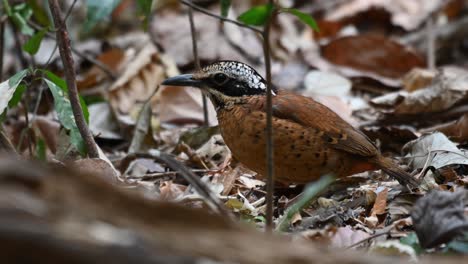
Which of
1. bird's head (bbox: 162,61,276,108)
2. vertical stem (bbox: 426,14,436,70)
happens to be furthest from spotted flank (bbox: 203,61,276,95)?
vertical stem (bbox: 426,14,436,70)

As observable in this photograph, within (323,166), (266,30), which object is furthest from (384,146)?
(266,30)

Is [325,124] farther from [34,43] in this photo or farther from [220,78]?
[34,43]

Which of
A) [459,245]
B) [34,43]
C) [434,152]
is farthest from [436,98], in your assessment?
[34,43]

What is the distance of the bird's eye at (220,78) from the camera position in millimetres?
5574

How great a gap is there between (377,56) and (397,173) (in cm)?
340

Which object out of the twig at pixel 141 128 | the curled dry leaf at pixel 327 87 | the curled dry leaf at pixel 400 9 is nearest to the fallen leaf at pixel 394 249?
the twig at pixel 141 128

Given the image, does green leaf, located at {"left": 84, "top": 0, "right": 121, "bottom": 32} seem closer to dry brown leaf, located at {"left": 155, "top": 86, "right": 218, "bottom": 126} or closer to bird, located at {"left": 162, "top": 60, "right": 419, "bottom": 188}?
bird, located at {"left": 162, "top": 60, "right": 419, "bottom": 188}

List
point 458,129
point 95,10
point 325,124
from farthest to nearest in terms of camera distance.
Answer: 1. point 458,129
2. point 325,124
3. point 95,10

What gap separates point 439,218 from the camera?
11.7 ft

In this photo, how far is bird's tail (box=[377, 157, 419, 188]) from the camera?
16.2 ft

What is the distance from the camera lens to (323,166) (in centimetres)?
517

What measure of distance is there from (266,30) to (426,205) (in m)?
1.09

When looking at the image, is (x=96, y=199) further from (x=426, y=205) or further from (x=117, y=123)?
(x=117, y=123)

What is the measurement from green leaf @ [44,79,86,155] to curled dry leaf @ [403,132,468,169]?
7.34 ft
